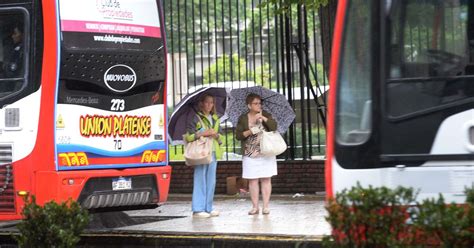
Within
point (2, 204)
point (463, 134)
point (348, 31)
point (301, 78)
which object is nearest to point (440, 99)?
point (463, 134)

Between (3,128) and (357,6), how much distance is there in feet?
16.7

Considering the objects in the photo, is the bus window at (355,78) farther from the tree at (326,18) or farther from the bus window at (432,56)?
the tree at (326,18)

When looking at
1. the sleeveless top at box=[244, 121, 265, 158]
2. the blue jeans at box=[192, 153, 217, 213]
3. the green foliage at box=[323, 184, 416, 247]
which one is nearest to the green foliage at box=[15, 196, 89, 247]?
the green foliage at box=[323, 184, 416, 247]

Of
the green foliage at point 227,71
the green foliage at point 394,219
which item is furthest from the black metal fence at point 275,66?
the green foliage at point 394,219

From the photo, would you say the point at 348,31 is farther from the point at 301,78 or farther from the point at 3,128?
the point at 301,78

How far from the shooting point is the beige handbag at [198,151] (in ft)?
43.4

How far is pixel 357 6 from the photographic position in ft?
29.4

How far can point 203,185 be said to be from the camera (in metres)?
13.5

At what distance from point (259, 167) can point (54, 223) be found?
4.58m

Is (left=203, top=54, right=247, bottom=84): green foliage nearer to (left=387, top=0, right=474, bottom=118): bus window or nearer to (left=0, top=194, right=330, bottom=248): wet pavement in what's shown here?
(left=0, top=194, right=330, bottom=248): wet pavement

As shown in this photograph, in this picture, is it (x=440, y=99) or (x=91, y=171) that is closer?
(x=440, y=99)

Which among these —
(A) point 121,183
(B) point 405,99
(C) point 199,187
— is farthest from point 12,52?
(B) point 405,99

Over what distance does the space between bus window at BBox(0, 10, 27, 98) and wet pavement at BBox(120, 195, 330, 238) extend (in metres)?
2.37

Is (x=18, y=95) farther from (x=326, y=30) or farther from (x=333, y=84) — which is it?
(x=326, y=30)
